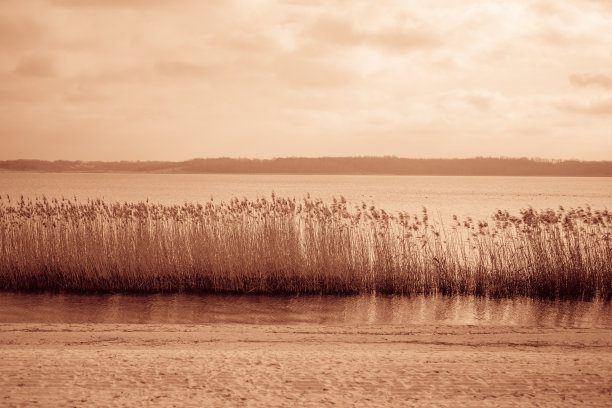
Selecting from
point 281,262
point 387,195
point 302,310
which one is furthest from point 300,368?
point 387,195

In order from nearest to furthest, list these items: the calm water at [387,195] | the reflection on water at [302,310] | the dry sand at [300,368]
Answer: the dry sand at [300,368]
the reflection on water at [302,310]
the calm water at [387,195]

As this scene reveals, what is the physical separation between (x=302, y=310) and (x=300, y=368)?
5.69 meters

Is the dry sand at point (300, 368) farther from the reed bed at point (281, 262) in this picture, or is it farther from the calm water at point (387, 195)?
the calm water at point (387, 195)

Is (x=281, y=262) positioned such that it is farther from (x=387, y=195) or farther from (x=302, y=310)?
(x=387, y=195)

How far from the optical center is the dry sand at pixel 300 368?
5.70m

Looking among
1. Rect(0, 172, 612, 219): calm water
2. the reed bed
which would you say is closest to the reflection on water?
the reed bed

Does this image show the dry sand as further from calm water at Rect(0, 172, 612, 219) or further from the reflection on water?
calm water at Rect(0, 172, 612, 219)

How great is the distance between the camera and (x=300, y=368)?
21.9 feet

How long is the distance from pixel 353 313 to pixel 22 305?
21.4 ft

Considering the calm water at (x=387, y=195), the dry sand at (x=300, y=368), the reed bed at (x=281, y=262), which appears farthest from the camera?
the calm water at (x=387, y=195)

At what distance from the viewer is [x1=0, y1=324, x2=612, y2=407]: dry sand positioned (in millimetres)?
5699

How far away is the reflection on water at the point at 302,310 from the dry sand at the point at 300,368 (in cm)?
229

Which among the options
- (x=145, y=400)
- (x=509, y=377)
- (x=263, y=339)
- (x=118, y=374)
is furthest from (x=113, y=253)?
(x=509, y=377)

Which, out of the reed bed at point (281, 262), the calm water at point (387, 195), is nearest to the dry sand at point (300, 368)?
the reed bed at point (281, 262)
